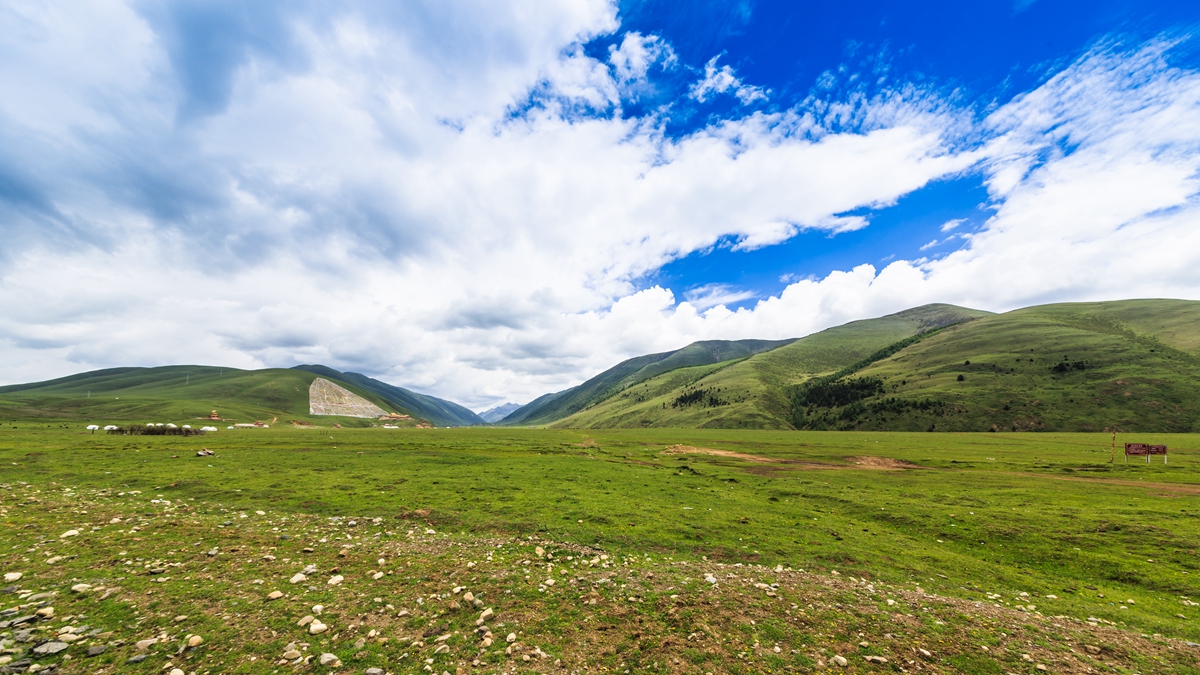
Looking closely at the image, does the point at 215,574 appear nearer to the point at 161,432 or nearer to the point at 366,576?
the point at 366,576

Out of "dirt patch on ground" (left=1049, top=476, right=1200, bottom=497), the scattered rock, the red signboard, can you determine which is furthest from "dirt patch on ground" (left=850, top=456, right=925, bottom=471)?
the scattered rock

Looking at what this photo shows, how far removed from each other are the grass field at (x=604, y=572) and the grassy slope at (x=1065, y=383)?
144 meters

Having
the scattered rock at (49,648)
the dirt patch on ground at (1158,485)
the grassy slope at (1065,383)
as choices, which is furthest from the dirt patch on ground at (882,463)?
the grassy slope at (1065,383)

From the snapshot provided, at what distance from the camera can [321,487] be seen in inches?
947

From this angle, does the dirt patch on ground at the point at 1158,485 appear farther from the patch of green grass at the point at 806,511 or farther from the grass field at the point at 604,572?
the grass field at the point at 604,572

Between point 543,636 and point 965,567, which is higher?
point 543,636

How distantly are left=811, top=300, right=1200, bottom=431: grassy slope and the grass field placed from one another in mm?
143553

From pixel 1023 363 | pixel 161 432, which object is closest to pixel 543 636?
pixel 161 432

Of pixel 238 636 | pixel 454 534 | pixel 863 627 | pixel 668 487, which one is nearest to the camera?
pixel 238 636

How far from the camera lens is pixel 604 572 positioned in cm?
1263

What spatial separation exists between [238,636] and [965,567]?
21960mm

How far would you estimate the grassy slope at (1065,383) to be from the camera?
123250 mm

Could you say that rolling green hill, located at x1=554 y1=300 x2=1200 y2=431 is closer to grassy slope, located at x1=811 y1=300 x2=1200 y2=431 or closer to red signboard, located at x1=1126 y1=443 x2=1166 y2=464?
grassy slope, located at x1=811 y1=300 x2=1200 y2=431

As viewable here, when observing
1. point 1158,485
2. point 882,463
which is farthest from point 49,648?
point 882,463
